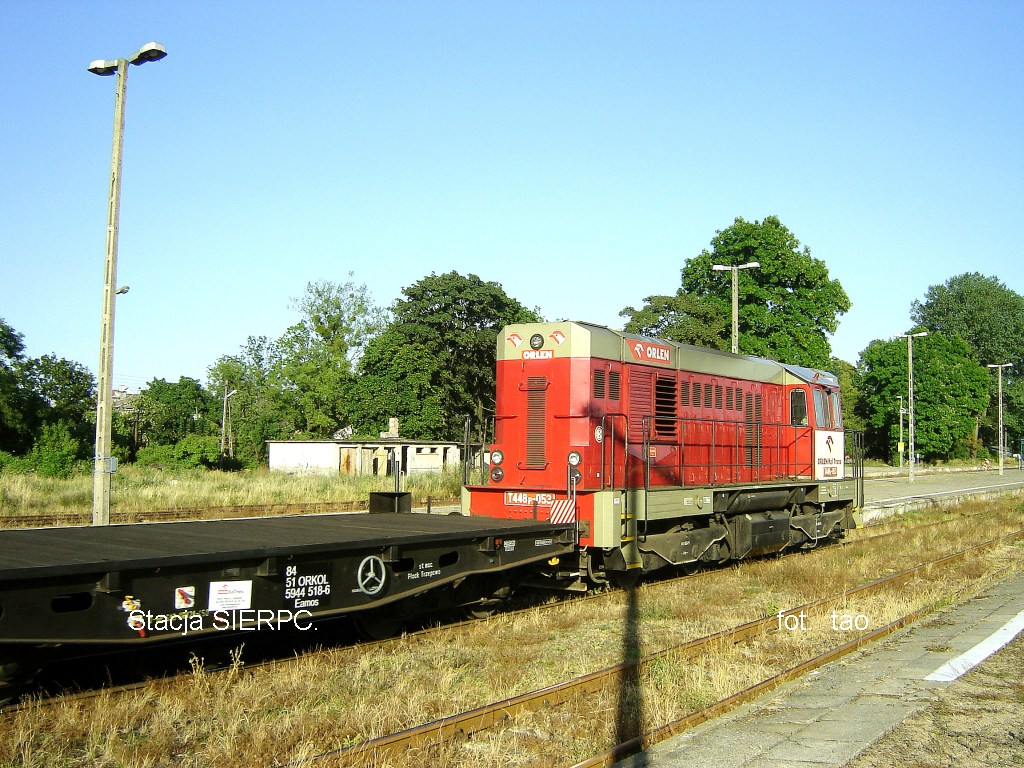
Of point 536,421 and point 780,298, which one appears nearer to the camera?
point 536,421

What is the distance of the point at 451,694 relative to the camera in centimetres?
670

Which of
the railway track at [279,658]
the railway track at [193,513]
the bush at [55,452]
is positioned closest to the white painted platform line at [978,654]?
the railway track at [279,658]

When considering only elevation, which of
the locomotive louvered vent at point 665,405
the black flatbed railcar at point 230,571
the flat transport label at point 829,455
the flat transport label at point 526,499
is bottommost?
the black flatbed railcar at point 230,571

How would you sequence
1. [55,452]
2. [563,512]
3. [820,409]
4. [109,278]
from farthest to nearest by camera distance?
[55,452] < [820,409] < [109,278] < [563,512]

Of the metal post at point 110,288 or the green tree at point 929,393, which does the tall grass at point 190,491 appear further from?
the green tree at point 929,393

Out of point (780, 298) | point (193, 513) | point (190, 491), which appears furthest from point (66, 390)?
point (780, 298)

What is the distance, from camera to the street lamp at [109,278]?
13633mm

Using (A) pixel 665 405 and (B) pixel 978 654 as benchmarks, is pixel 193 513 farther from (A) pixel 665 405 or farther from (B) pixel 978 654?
(B) pixel 978 654

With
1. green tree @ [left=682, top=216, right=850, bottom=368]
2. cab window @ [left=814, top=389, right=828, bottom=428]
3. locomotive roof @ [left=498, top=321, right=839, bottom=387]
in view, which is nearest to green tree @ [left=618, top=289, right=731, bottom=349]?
green tree @ [left=682, top=216, right=850, bottom=368]

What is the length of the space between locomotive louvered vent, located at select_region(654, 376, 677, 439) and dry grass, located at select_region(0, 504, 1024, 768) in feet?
8.60

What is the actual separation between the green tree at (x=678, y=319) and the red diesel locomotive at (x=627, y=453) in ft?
87.5

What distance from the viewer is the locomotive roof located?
37.8 ft

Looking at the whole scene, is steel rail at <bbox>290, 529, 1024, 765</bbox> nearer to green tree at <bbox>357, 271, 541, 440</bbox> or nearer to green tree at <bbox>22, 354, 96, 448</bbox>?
green tree at <bbox>357, 271, 541, 440</bbox>

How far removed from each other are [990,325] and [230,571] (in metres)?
92.7
